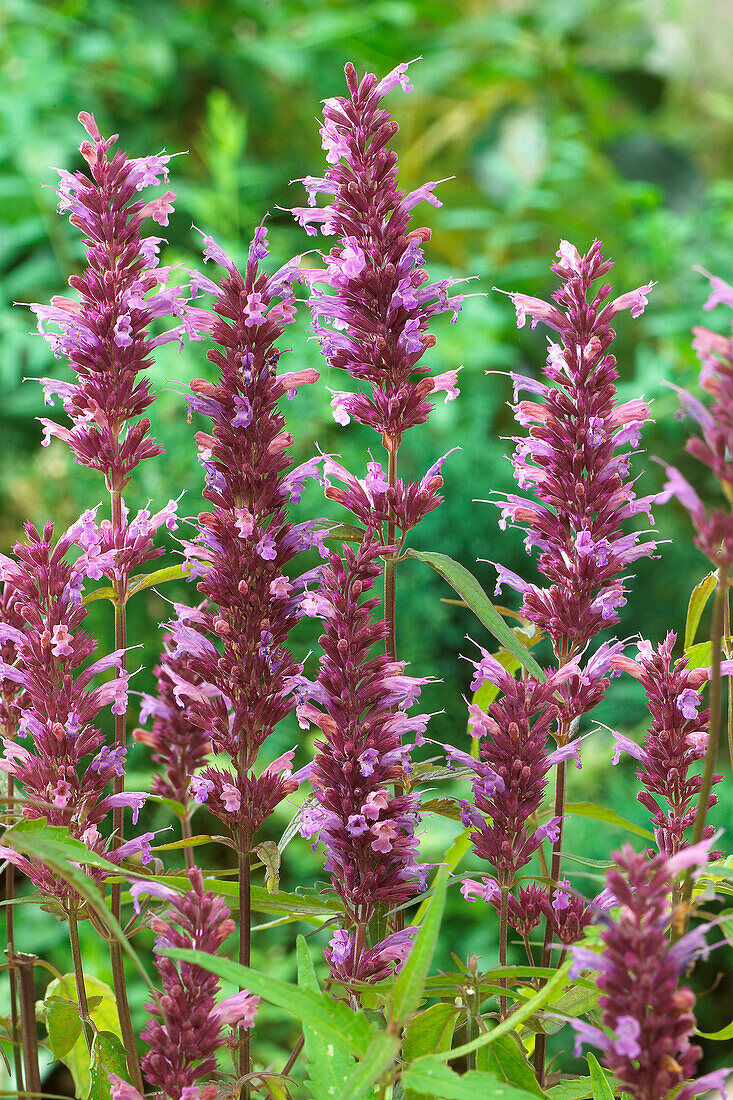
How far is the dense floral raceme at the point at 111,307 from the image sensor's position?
0.54m

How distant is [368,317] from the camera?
0.54 m

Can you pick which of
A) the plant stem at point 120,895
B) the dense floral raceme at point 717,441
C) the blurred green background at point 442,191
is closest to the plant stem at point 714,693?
the dense floral raceme at point 717,441

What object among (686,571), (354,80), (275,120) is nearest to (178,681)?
(354,80)

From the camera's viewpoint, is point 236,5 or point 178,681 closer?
point 178,681

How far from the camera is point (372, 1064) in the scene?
0.33 m

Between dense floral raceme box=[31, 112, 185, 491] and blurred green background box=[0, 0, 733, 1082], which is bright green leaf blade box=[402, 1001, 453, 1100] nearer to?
dense floral raceme box=[31, 112, 185, 491]

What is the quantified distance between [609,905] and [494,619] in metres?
0.23

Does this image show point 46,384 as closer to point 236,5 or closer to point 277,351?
point 277,351

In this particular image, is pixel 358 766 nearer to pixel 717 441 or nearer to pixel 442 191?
pixel 717 441

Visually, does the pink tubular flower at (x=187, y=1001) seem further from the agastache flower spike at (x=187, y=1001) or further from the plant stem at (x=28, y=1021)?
the plant stem at (x=28, y=1021)

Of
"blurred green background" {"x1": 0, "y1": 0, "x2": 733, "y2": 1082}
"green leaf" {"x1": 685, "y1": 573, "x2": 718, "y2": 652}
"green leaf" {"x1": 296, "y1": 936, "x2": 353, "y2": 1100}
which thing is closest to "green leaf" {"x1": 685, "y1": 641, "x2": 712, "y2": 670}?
"green leaf" {"x1": 685, "y1": 573, "x2": 718, "y2": 652}

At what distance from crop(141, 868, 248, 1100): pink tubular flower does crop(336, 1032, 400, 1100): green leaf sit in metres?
0.09

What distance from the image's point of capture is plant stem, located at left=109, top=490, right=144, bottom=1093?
0.49m

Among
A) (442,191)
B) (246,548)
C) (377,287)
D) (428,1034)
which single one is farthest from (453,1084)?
(442,191)
